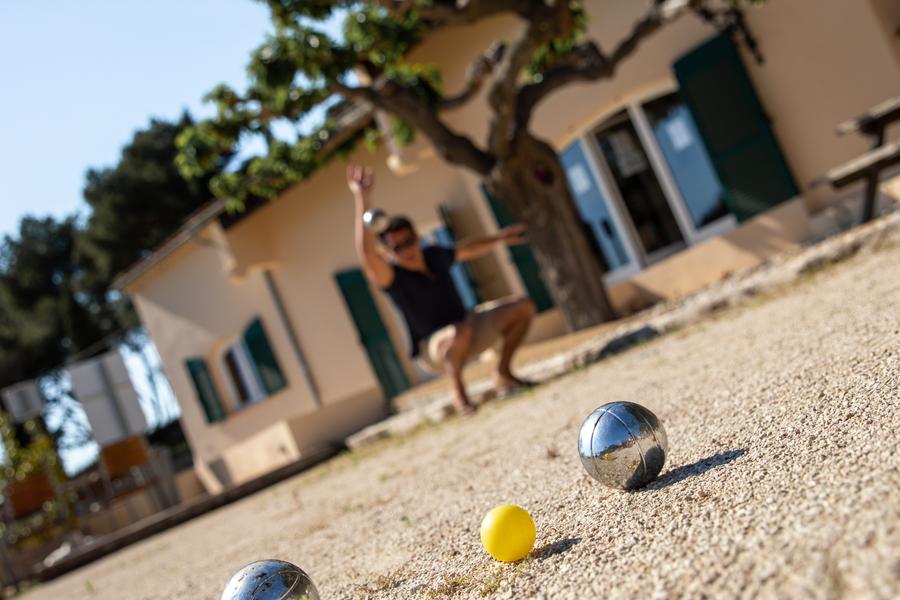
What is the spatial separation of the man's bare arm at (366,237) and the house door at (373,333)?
5.77 metres

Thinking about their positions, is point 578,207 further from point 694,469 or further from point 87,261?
point 87,261

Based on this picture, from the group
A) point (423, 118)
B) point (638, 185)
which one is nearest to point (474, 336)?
point (423, 118)

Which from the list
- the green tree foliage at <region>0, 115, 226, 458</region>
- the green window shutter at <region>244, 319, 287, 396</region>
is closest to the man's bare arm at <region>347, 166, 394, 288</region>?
the green window shutter at <region>244, 319, 287, 396</region>

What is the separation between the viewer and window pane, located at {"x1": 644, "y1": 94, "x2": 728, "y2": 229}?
8.98 m

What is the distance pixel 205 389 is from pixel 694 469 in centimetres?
1366

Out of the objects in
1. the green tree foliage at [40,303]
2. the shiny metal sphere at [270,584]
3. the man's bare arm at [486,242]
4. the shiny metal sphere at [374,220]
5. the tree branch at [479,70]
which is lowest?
the shiny metal sphere at [270,584]

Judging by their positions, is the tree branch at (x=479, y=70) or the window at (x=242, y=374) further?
the window at (x=242, y=374)

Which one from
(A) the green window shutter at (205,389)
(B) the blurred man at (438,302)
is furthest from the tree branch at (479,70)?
(A) the green window shutter at (205,389)

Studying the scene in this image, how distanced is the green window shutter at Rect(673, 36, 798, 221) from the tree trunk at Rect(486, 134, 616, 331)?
1610 mm

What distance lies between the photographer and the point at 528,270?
1016cm

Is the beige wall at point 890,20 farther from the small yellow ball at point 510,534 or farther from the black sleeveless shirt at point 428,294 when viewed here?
the small yellow ball at point 510,534

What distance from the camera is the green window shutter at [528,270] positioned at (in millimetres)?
10148

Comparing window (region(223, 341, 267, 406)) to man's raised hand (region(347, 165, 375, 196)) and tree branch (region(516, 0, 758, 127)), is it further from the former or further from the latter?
man's raised hand (region(347, 165, 375, 196))

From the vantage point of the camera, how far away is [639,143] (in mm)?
9688
